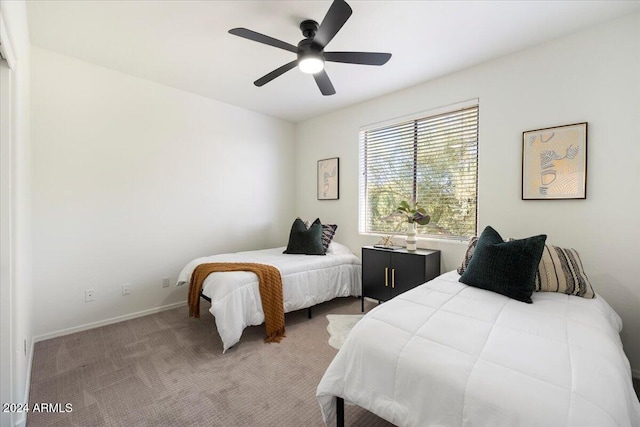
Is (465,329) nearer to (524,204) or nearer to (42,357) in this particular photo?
(524,204)

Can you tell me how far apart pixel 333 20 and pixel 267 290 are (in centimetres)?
224

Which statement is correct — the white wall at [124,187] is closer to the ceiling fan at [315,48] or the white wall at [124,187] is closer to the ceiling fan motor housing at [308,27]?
the ceiling fan at [315,48]

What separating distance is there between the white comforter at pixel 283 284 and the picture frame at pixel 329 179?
994 millimetres

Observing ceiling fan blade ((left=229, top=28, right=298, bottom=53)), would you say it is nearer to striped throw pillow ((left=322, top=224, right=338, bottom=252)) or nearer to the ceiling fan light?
the ceiling fan light

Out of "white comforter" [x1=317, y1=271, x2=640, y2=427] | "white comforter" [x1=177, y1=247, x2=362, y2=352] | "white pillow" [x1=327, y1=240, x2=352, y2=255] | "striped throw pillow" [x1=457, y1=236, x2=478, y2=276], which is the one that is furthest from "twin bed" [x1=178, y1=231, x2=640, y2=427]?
"white pillow" [x1=327, y1=240, x2=352, y2=255]

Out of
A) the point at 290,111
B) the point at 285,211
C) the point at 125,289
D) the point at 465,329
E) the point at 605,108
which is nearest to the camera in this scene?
the point at 465,329

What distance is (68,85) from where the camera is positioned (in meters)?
2.71

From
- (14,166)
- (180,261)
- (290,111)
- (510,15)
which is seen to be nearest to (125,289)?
(180,261)

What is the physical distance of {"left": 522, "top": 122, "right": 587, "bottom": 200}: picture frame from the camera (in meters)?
2.26

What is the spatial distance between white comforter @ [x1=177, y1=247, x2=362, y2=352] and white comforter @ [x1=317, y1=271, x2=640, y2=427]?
4.11ft

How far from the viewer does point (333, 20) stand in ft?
5.68

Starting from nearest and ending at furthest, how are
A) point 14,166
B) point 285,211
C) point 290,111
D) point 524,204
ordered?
point 14,166, point 524,204, point 290,111, point 285,211

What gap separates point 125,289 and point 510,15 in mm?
4379

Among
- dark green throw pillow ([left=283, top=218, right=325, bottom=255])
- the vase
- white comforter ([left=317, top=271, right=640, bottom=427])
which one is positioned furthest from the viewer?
dark green throw pillow ([left=283, top=218, right=325, bottom=255])
